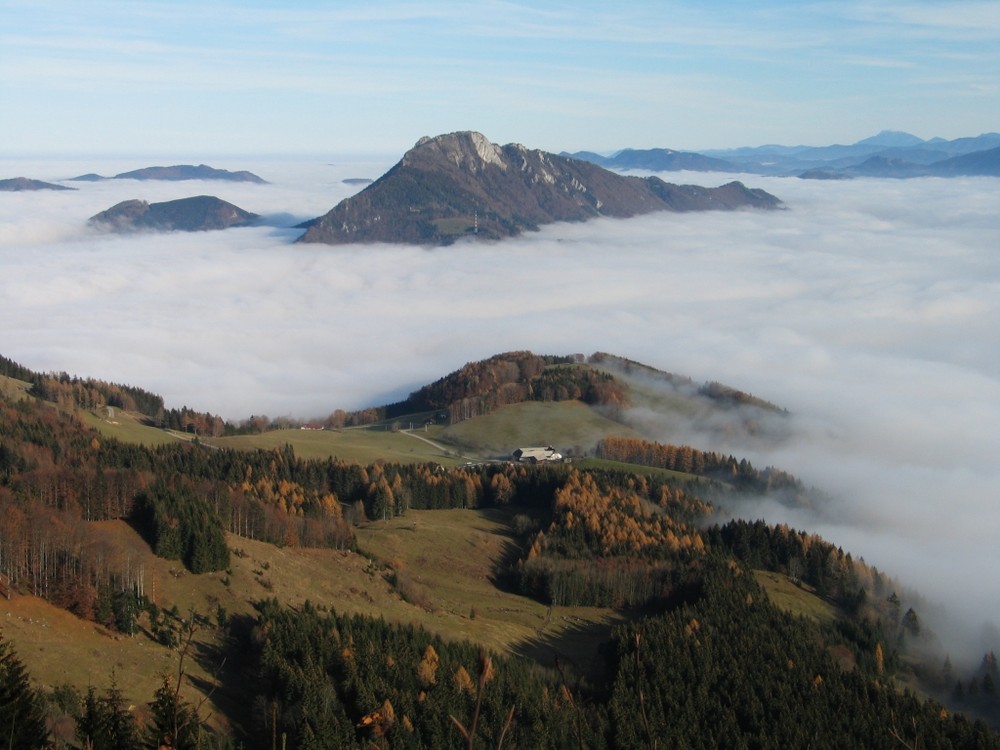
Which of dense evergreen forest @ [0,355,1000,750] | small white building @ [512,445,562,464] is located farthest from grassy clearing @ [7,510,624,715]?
small white building @ [512,445,562,464]

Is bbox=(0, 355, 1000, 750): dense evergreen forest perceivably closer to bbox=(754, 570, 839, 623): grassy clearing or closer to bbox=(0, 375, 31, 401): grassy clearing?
bbox=(754, 570, 839, 623): grassy clearing

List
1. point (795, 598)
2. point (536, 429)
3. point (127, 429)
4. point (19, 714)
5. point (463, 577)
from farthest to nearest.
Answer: point (536, 429), point (127, 429), point (795, 598), point (463, 577), point (19, 714)

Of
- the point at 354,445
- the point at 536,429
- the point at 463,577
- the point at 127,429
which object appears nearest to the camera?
the point at 463,577

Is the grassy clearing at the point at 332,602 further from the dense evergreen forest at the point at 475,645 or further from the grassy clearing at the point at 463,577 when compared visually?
the dense evergreen forest at the point at 475,645

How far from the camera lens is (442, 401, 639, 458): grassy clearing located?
16612 centimetres

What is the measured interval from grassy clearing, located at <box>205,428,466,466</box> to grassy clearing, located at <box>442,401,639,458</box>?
683 cm

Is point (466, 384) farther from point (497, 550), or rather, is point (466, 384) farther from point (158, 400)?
point (497, 550)

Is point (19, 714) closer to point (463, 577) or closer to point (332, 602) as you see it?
point (332, 602)

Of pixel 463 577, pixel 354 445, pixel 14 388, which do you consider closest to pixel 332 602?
pixel 463 577

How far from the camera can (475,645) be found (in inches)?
2744

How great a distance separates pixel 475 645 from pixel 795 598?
41948 millimetres

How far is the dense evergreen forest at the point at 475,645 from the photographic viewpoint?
57.1 meters

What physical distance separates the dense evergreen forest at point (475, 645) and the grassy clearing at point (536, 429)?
3804 cm

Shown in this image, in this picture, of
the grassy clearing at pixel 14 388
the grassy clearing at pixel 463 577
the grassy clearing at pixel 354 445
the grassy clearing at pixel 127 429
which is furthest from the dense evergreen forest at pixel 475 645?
the grassy clearing at pixel 14 388
